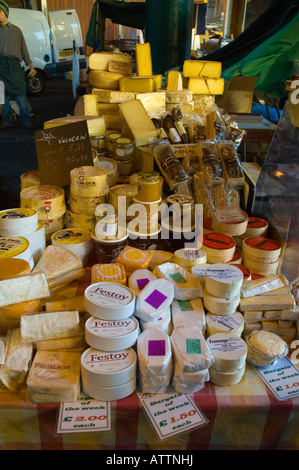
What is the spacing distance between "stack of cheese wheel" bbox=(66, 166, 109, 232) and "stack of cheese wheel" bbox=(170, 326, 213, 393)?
0.99 meters

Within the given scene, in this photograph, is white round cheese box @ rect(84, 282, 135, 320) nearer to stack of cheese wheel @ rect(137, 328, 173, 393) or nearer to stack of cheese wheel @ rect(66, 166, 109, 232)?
stack of cheese wheel @ rect(137, 328, 173, 393)

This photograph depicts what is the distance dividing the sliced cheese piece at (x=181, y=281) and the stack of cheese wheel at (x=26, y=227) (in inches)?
26.3

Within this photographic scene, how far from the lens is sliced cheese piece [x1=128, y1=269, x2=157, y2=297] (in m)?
1.54

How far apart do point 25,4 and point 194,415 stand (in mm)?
17117

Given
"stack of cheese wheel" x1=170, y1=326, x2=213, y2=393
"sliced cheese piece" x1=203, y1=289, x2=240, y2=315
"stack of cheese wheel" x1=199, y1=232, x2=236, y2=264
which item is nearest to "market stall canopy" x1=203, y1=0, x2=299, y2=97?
"stack of cheese wheel" x1=199, y1=232, x2=236, y2=264

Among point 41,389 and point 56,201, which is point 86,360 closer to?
point 41,389

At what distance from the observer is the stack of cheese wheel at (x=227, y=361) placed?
1.33 metres

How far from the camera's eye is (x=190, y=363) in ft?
4.17

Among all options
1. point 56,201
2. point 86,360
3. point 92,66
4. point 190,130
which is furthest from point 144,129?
point 86,360

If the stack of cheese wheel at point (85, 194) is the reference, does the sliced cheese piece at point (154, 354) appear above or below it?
below

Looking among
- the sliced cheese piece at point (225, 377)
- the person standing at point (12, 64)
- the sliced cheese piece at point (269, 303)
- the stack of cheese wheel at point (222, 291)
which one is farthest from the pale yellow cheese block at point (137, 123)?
the person standing at point (12, 64)

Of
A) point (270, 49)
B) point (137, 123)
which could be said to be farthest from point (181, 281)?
point (270, 49)

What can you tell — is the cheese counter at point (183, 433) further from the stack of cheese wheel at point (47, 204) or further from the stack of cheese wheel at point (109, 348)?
the stack of cheese wheel at point (47, 204)

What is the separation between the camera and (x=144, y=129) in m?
2.62
